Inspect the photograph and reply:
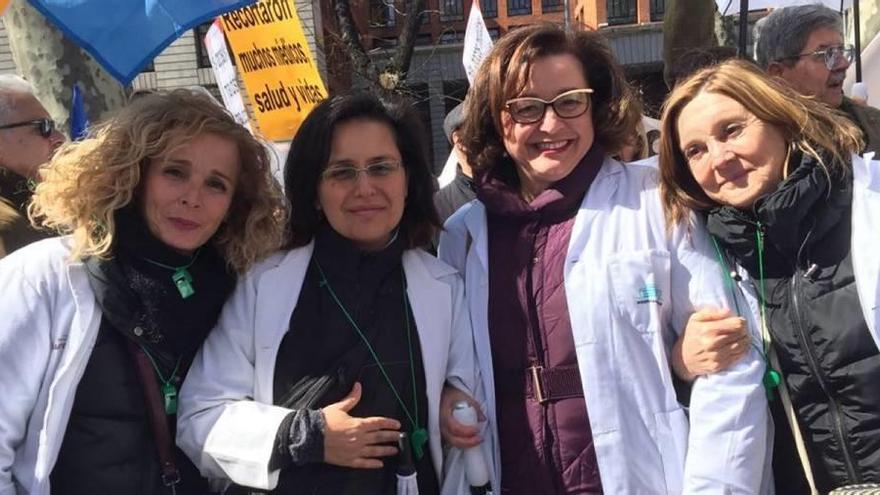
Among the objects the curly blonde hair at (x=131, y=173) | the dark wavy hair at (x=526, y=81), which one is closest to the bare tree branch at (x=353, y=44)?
the dark wavy hair at (x=526, y=81)

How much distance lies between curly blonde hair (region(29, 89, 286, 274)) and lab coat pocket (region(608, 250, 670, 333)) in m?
1.08

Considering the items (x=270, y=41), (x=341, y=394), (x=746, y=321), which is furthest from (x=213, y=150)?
(x=270, y=41)

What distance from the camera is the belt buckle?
234 centimetres

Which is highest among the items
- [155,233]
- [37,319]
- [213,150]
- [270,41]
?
[270,41]

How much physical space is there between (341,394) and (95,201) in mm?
913

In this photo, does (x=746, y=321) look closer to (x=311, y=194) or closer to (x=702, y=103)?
(x=702, y=103)

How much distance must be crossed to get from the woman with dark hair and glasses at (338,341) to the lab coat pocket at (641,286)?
0.49m

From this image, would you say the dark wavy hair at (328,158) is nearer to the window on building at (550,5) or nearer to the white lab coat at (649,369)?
the white lab coat at (649,369)

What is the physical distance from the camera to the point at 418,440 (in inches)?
94.0

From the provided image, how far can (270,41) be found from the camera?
19.2 feet

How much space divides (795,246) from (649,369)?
0.51m

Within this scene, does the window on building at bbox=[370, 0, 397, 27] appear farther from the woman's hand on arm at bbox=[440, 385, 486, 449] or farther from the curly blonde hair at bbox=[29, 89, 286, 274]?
the woman's hand on arm at bbox=[440, 385, 486, 449]

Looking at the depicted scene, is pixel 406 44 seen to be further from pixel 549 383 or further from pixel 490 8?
pixel 490 8

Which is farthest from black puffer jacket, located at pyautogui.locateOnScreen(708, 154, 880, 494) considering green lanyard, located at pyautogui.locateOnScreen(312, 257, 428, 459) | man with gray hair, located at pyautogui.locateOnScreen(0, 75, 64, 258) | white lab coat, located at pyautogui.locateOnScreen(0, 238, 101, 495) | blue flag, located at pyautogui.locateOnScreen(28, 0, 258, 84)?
man with gray hair, located at pyautogui.locateOnScreen(0, 75, 64, 258)
